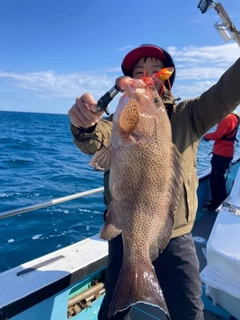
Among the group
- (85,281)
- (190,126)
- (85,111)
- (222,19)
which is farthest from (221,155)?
(85,111)

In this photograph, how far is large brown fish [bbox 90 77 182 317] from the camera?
1.72 m

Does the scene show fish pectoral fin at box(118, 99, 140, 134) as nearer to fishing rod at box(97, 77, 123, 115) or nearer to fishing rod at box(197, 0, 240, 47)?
fishing rod at box(97, 77, 123, 115)

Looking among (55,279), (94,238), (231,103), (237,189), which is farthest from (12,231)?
(231,103)

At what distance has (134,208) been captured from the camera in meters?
1.75

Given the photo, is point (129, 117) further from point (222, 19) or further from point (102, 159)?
point (222, 19)

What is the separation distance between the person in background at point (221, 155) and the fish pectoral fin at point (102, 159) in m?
4.88

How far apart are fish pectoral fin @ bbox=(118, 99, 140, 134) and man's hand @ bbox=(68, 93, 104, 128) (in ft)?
0.43

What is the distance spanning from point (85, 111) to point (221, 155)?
5.13 m

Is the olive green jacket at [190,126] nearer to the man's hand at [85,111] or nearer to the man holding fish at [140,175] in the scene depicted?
the man holding fish at [140,175]

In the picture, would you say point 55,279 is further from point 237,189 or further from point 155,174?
point 237,189

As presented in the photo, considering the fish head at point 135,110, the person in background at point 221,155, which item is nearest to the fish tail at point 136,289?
the fish head at point 135,110

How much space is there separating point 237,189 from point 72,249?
1974 mm

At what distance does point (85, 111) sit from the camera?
1.76 metres

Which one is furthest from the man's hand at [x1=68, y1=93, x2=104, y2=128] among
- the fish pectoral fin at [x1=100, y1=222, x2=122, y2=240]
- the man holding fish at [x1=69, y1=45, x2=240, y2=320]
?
the fish pectoral fin at [x1=100, y1=222, x2=122, y2=240]
